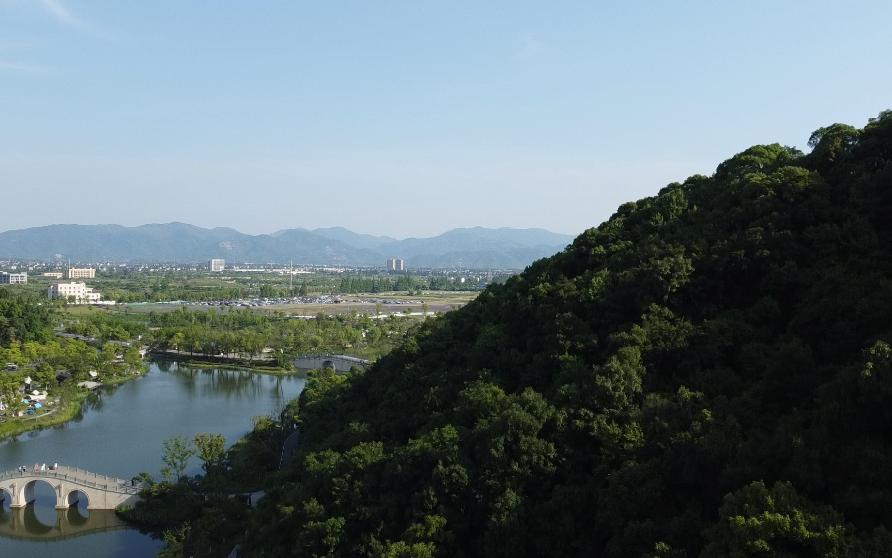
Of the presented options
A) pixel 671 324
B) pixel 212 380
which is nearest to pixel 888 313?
pixel 671 324

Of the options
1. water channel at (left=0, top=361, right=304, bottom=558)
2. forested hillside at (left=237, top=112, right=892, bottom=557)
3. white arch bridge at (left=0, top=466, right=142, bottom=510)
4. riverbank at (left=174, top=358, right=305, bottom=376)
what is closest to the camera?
forested hillside at (left=237, top=112, right=892, bottom=557)

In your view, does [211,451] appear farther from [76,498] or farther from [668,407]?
[668,407]

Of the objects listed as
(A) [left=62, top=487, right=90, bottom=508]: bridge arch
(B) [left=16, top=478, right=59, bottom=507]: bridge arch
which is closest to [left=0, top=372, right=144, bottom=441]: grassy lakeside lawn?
(B) [left=16, top=478, right=59, bottom=507]: bridge arch

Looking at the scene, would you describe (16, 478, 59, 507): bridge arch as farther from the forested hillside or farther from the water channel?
Result: the forested hillside

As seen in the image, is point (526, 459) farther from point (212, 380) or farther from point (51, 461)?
point (212, 380)

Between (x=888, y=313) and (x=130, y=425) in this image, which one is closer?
(x=888, y=313)

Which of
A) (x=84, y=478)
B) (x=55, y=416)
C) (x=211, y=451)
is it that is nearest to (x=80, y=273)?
(x=55, y=416)

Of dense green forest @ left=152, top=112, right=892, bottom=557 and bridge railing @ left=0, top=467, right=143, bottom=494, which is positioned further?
bridge railing @ left=0, top=467, right=143, bottom=494
